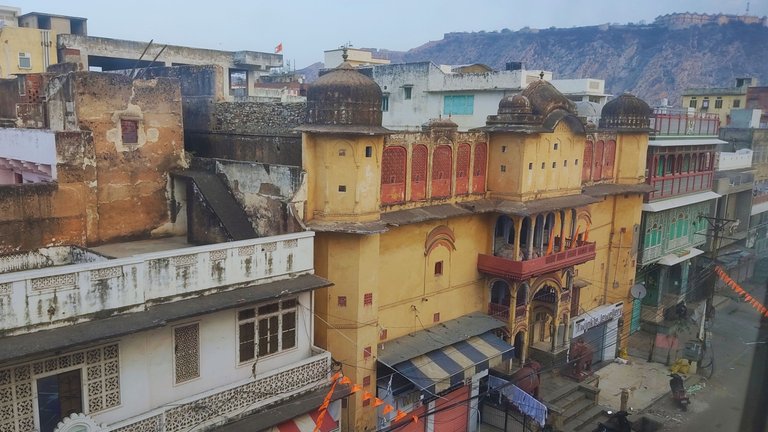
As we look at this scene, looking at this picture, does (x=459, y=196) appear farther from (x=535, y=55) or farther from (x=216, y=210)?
(x=535, y=55)

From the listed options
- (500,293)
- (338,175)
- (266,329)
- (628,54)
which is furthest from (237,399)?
(628,54)

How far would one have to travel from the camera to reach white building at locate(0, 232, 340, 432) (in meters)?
9.89

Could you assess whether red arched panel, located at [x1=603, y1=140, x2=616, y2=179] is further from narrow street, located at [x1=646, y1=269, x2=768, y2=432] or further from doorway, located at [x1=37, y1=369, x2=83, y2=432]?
doorway, located at [x1=37, y1=369, x2=83, y2=432]

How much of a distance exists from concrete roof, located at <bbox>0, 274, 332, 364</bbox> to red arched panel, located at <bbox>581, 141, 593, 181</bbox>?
14.0 metres

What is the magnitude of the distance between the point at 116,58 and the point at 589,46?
323 ft

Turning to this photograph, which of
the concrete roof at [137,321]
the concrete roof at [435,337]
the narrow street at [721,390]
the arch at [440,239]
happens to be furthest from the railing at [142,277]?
the narrow street at [721,390]

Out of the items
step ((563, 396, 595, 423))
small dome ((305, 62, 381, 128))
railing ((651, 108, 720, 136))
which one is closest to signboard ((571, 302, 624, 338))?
step ((563, 396, 595, 423))

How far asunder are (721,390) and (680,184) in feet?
35.8

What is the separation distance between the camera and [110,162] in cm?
1587

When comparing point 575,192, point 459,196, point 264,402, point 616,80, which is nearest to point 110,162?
point 264,402

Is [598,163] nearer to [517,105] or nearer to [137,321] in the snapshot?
[517,105]

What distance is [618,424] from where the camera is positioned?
63.1ft

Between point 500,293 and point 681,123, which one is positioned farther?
point 681,123

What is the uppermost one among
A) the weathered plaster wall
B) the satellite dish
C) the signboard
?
the weathered plaster wall
